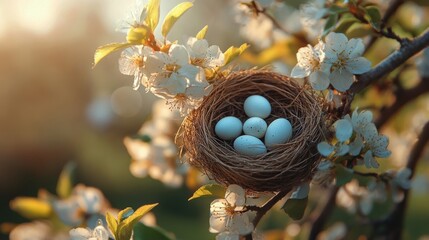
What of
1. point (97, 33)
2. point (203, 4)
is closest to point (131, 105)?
point (97, 33)

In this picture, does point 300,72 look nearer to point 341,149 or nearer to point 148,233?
point 341,149

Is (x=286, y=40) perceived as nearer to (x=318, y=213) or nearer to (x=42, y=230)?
(x=318, y=213)

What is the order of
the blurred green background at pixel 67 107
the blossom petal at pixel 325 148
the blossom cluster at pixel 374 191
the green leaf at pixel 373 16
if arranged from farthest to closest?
the blurred green background at pixel 67 107, the blossom cluster at pixel 374 191, the green leaf at pixel 373 16, the blossom petal at pixel 325 148

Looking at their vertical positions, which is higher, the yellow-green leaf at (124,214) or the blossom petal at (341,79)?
the blossom petal at (341,79)

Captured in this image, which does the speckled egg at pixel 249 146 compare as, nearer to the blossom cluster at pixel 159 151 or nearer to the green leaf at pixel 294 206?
the green leaf at pixel 294 206

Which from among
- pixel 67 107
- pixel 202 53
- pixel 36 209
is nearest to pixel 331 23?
pixel 202 53

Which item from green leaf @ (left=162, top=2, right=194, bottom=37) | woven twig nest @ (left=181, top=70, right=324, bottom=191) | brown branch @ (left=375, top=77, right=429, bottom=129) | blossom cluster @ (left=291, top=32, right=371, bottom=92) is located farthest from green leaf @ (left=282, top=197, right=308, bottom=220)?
brown branch @ (left=375, top=77, right=429, bottom=129)

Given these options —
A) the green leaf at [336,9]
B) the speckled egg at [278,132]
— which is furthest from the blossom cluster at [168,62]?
the green leaf at [336,9]
